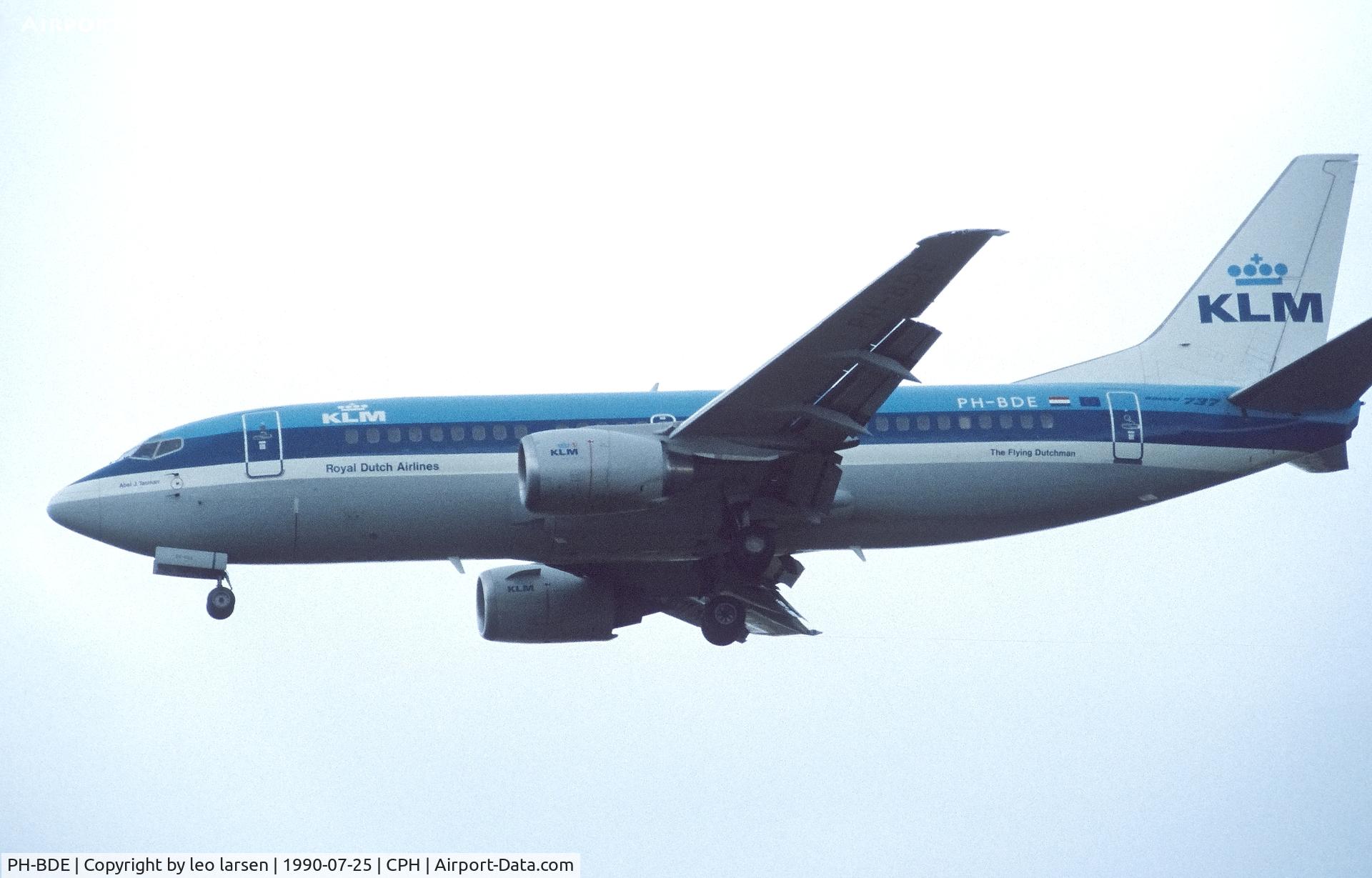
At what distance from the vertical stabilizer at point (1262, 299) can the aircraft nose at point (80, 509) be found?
17.9 meters

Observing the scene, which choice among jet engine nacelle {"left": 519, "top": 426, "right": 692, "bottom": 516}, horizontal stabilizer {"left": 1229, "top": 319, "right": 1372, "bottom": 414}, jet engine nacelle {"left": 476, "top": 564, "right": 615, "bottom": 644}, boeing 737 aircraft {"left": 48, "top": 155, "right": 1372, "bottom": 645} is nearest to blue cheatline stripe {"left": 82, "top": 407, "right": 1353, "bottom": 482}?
boeing 737 aircraft {"left": 48, "top": 155, "right": 1372, "bottom": 645}

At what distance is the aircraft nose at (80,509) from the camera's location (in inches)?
1214

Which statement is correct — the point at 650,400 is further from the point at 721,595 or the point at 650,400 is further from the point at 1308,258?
the point at 1308,258

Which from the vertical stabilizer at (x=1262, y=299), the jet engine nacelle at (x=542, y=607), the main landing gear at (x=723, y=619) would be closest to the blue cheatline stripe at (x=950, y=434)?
the vertical stabilizer at (x=1262, y=299)

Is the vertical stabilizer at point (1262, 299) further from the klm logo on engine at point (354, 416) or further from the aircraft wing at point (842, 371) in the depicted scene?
the klm logo on engine at point (354, 416)

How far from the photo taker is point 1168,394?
3300 cm

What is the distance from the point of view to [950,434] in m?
32.0

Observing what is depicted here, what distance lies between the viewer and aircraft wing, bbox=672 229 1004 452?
85.5 ft

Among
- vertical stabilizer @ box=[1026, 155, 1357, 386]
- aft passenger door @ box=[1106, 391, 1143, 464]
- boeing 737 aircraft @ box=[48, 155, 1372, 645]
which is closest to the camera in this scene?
boeing 737 aircraft @ box=[48, 155, 1372, 645]

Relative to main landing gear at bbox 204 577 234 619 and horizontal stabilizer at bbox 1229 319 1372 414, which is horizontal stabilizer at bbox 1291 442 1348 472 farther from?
main landing gear at bbox 204 577 234 619

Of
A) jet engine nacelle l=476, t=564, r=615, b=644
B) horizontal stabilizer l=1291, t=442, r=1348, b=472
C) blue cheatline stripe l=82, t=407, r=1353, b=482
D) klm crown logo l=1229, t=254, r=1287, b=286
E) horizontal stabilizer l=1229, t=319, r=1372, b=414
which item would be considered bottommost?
jet engine nacelle l=476, t=564, r=615, b=644

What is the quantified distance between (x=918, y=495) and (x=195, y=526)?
12713mm

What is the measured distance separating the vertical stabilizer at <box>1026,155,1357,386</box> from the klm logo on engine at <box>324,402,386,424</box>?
12.9 m

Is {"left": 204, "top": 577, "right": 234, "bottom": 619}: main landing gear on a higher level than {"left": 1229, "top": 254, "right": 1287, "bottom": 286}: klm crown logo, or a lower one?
lower
